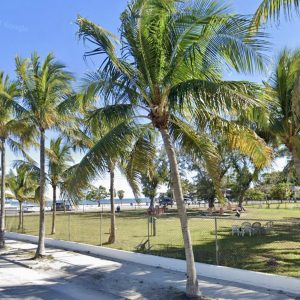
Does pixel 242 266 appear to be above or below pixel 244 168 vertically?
below

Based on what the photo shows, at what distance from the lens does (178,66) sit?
31.2 feet

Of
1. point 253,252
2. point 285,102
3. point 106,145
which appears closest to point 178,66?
point 106,145

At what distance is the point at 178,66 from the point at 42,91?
8.05 m

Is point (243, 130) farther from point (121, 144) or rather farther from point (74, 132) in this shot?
point (74, 132)

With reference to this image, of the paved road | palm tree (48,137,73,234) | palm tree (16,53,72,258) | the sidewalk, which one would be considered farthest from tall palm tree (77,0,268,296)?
palm tree (48,137,73,234)

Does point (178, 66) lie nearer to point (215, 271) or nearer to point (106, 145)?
point (106, 145)

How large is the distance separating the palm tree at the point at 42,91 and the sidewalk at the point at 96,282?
1.82m

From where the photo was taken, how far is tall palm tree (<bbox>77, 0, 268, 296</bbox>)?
8.62 metres

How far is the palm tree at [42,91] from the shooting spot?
16016 millimetres

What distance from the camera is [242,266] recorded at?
13.3m

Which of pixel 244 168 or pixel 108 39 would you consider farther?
pixel 244 168

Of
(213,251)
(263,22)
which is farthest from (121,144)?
(213,251)

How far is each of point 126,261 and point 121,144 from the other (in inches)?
268

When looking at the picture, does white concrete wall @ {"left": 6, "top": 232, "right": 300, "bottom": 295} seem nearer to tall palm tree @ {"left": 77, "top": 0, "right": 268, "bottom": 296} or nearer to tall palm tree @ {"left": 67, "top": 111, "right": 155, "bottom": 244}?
tall palm tree @ {"left": 77, "top": 0, "right": 268, "bottom": 296}
